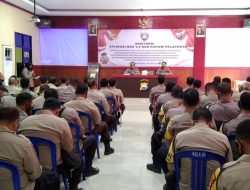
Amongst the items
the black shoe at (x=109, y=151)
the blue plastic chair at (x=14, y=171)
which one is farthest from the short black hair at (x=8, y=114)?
the black shoe at (x=109, y=151)

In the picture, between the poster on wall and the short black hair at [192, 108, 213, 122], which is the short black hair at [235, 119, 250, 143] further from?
the poster on wall

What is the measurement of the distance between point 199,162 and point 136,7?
9.54 metres

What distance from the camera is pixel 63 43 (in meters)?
12.9

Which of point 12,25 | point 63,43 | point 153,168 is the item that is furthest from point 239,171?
point 63,43

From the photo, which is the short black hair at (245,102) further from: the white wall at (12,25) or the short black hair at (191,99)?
the white wall at (12,25)

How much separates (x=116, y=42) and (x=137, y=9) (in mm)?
1681

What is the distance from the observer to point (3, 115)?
2.30 metres

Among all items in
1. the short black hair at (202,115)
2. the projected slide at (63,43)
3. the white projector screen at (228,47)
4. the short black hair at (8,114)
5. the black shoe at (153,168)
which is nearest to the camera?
the short black hair at (8,114)

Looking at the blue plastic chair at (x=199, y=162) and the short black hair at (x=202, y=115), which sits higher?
the short black hair at (x=202, y=115)

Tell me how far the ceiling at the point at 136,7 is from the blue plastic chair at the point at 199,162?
830 cm

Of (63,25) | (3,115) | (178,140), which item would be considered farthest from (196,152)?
(63,25)

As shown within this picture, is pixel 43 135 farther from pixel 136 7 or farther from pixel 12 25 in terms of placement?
pixel 136 7

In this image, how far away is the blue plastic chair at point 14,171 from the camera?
6.84 ft

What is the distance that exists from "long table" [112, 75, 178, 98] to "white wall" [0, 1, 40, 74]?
359 cm
